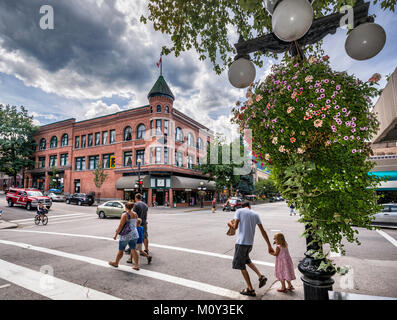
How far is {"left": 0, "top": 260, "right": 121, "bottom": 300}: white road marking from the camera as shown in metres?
3.98

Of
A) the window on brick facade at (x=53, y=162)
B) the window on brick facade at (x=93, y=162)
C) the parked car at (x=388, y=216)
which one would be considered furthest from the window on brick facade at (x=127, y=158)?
the parked car at (x=388, y=216)

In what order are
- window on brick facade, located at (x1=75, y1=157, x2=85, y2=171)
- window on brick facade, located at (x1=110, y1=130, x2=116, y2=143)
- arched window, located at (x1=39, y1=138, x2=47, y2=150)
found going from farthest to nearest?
arched window, located at (x1=39, y1=138, x2=47, y2=150) < window on brick facade, located at (x1=75, y1=157, x2=85, y2=171) < window on brick facade, located at (x1=110, y1=130, x2=116, y2=143)

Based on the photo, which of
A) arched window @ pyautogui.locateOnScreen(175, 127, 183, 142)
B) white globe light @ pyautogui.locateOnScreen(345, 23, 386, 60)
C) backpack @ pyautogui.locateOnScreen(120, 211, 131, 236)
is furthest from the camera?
arched window @ pyautogui.locateOnScreen(175, 127, 183, 142)

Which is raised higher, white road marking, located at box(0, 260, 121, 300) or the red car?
the red car

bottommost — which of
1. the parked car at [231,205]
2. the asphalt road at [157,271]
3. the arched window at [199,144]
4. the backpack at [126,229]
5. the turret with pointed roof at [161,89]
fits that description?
the parked car at [231,205]

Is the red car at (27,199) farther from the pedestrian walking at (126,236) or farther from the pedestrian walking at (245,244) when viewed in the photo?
the pedestrian walking at (245,244)

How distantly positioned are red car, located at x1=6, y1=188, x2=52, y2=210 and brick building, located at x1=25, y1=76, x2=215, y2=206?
7997 millimetres

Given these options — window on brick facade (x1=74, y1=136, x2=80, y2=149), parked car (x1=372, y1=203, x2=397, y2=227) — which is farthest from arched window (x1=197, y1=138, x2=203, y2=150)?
parked car (x1=372, y1=203, x2=397, y2=227)

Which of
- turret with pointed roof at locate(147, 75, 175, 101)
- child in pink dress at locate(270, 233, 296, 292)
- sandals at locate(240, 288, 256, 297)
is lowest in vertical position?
sandals at locate(240, 288, 256, 297)

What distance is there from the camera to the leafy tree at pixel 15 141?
4262cm

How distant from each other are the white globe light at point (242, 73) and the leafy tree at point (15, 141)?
174ft

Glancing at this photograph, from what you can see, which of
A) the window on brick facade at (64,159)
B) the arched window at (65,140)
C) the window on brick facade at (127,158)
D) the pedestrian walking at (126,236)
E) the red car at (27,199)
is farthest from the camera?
the arched window at (65,140)

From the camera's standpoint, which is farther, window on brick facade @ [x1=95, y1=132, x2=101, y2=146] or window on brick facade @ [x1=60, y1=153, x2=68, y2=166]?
window on brick facade @ [x1=60, y1=153, x2=68, y2=166]

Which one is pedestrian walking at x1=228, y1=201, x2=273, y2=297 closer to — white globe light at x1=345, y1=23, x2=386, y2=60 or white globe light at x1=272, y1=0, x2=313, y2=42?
white globe light at x1=345, y1=23, x2=386, y2=60
